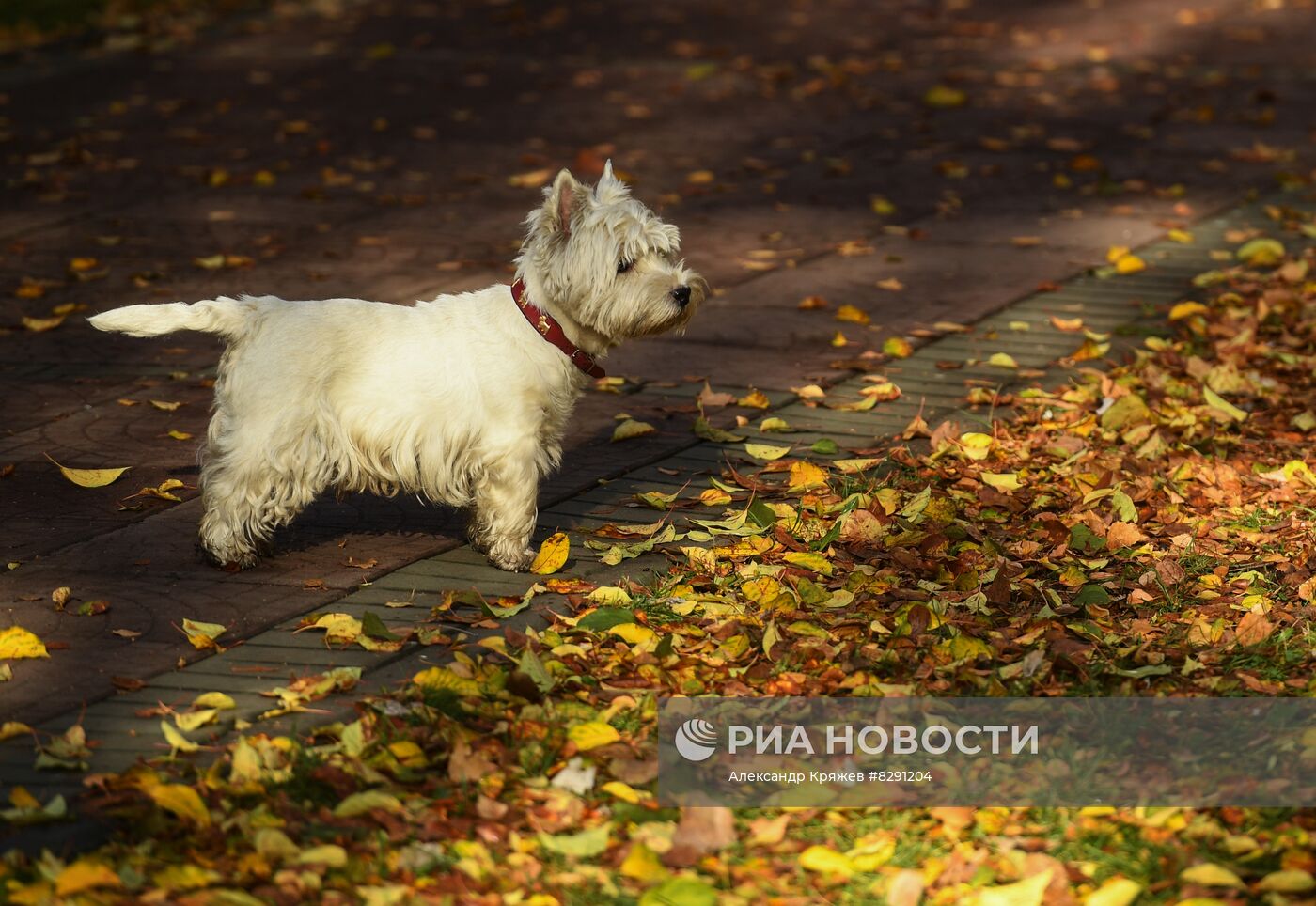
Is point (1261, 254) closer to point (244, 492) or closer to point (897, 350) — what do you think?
point (897, 350)

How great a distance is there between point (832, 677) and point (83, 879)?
1.99 meters

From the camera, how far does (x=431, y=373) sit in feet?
17.1

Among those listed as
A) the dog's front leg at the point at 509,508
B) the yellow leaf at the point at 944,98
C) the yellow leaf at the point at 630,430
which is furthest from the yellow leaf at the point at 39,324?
the yellow leaf at the point at 944,98

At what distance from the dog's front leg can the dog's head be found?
1.65ft

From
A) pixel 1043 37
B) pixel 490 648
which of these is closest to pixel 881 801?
pixel 490 648

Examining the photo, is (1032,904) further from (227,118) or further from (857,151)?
(227,118)

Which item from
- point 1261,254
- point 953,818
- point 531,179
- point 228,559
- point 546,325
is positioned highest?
point 546,325

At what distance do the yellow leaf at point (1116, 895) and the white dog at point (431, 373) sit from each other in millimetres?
2316

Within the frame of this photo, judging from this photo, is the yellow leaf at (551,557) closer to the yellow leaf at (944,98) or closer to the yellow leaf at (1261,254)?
the yellow leaf at (1261,254)

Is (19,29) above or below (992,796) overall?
above

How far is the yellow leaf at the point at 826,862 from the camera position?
3.76 meters

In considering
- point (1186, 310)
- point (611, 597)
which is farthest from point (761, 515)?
point (1186, 310)

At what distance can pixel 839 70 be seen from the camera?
15016 millimetres

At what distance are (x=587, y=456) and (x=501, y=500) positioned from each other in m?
1.26
